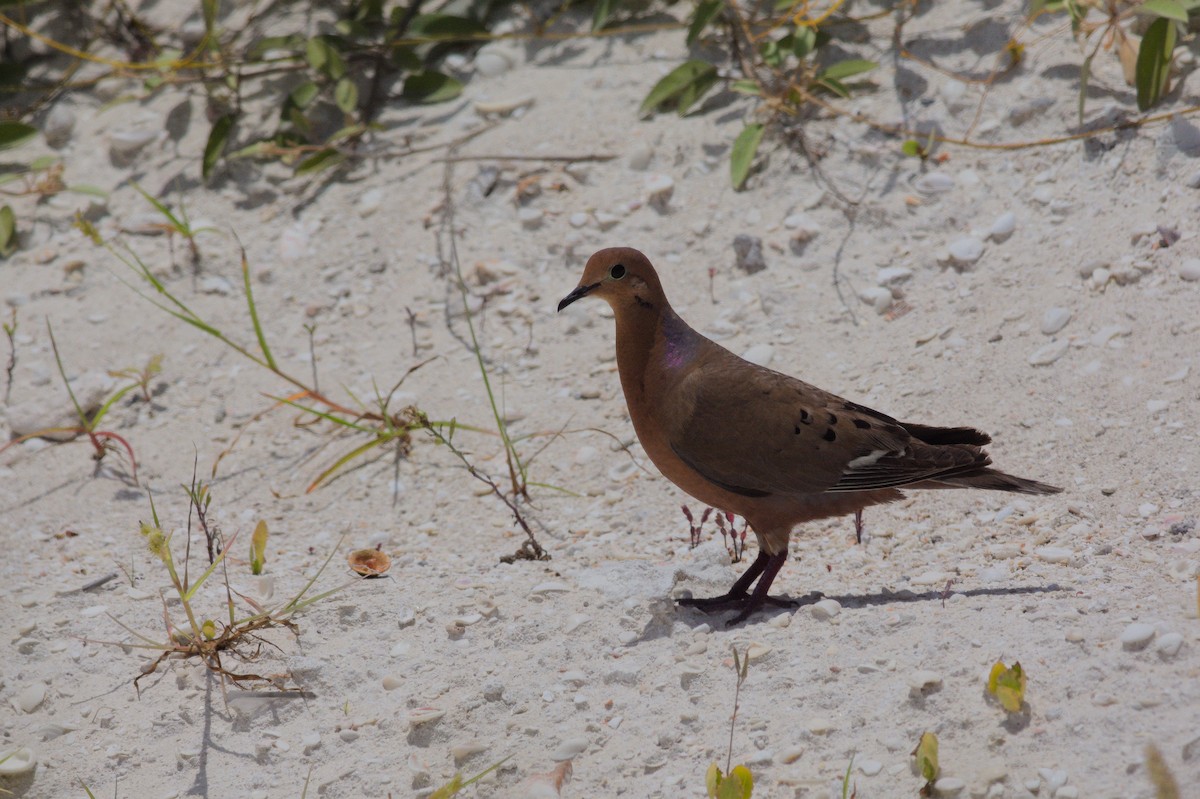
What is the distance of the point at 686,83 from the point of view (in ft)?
18.5

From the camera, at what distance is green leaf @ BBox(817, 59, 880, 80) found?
5324 millimetres

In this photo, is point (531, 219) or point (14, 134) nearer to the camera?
point (531, 219)

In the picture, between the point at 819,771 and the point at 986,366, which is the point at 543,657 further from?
the point at 986,366

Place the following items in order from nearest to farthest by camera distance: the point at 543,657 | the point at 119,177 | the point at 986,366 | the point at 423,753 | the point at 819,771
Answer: the point at 819,771 < the point at 423,753 < the point at 543,657 < the point at 986,366 < the point at 119,177

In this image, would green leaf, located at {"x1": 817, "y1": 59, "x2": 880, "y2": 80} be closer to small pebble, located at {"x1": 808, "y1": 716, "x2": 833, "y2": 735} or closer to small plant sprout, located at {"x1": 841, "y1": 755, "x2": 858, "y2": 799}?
small pebble, located at {"x1": 808, "y1": 716, "x2": 833, "y2": 735}

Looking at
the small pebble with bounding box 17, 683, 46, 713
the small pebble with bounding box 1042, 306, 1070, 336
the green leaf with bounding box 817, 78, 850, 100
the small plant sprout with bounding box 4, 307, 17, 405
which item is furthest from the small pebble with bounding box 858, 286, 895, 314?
the small plant sprout with bounding box 4, 307, 17, 405

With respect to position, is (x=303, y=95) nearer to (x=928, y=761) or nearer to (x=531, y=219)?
(x=531, y=219)

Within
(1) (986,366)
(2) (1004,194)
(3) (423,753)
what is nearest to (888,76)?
(2) (1004,194)

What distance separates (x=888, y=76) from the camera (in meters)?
5.55

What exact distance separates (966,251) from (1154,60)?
1.09 m

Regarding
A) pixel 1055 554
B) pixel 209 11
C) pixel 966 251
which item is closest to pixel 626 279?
pixel 1055 554

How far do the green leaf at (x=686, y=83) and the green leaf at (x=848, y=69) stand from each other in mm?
549

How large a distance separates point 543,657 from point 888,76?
11.9ft

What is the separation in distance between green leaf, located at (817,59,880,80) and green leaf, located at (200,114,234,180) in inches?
120
